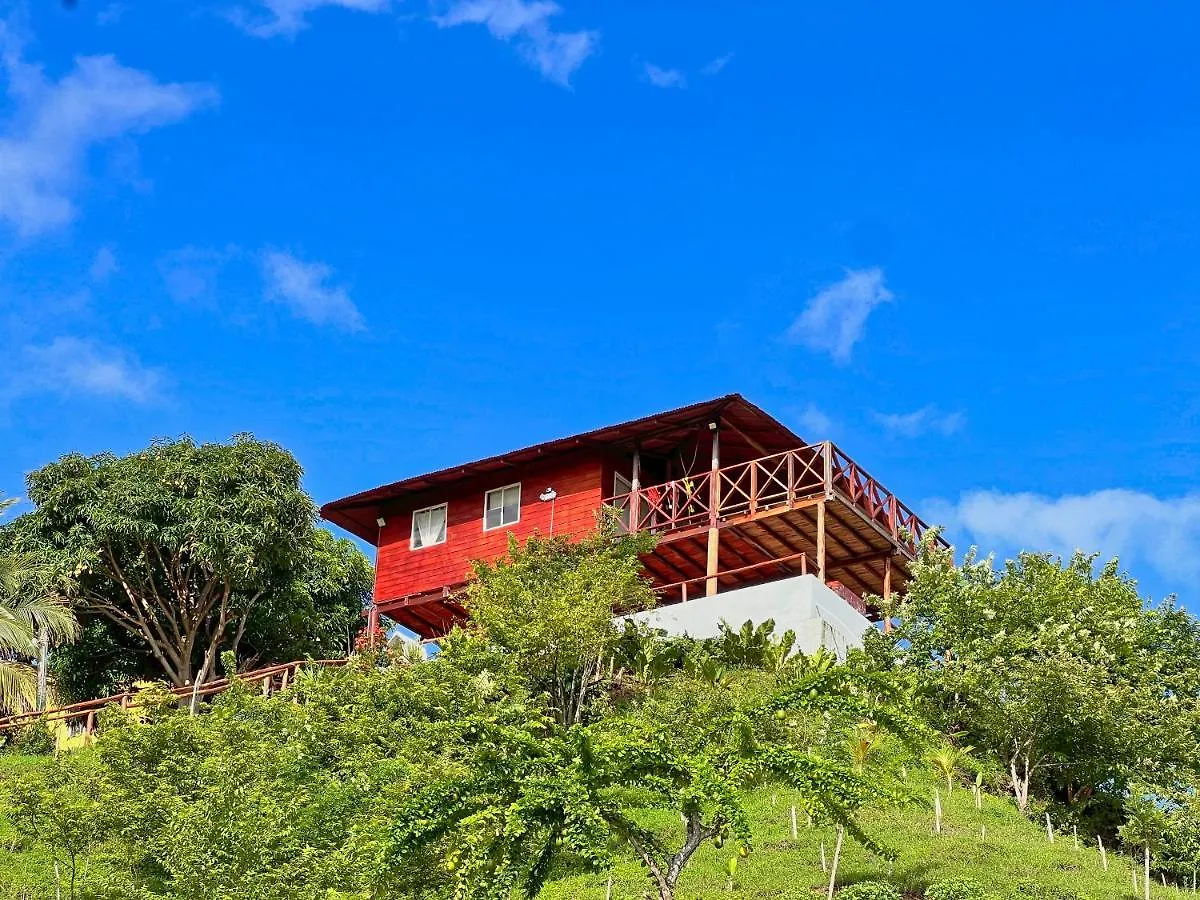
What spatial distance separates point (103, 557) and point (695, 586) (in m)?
12.6

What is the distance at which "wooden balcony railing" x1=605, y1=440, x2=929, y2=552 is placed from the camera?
1224 inches

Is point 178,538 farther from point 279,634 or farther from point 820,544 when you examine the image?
point 820,544

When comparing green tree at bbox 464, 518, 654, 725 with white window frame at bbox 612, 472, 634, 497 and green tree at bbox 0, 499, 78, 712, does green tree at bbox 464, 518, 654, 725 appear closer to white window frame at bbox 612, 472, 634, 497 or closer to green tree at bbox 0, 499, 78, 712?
white window frame at bbox 612, 472, 634, 497

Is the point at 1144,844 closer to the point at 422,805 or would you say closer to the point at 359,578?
the point at 422,805

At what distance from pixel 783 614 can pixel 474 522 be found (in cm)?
886

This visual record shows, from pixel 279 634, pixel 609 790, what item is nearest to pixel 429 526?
pixel 279 634

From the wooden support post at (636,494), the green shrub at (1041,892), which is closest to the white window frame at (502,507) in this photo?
the wooden support post at (636,494)

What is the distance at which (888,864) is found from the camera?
19547 mm

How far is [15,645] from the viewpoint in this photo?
25.1m

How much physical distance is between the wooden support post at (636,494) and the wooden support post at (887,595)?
196 inches

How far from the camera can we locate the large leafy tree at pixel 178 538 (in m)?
34.8

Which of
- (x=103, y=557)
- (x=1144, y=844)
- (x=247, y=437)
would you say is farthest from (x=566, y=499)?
(x=1144, y=844)

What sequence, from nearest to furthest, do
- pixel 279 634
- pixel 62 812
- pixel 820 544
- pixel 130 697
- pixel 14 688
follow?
pixel 62 812 → pixel 14 688 → pixel 820 544 → pixel 130 697 → pixel 279 634

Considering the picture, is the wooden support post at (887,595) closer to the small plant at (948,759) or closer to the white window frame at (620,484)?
the small plant at (948,759)
